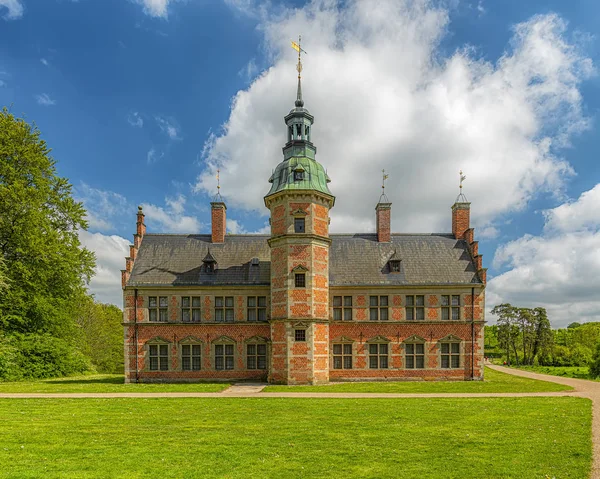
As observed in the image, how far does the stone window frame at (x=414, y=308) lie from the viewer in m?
29.4

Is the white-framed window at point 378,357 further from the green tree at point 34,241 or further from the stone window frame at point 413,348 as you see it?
the green tree at point 34,241

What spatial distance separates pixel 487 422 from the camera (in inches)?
568

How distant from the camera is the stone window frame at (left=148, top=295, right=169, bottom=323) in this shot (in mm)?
29312

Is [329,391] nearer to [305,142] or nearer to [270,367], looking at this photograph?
[270,367]

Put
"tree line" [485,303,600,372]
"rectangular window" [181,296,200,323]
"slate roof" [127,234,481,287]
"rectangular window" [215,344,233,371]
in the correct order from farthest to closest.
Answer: "tree line" [485,303,600,372], "slate roof" [127,234,481,287], "rectangular window" [181,296,200,323], "rectangular window" [215,344,233,371]

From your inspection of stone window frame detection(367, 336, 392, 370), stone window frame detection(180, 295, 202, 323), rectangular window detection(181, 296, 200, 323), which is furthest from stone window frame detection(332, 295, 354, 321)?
rectangular window detection(181, 296, 200, 323)

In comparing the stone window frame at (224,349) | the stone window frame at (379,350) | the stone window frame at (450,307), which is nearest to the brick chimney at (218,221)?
the stone window frame at (224,349)

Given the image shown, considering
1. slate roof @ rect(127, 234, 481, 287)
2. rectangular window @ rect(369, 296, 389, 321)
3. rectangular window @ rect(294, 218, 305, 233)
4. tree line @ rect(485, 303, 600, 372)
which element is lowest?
tree line @ rect(485, 303, 600, 372)

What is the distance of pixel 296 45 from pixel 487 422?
89.7 feet

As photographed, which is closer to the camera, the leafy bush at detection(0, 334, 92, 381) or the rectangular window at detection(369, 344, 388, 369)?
the leafy bush at detection(0, 334, 92, 381)

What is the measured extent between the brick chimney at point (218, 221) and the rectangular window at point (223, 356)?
8.37 meters

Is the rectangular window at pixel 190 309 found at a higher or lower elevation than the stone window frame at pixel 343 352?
higher

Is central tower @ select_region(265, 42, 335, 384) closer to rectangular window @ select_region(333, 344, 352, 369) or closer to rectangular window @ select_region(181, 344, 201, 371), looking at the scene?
rectangular window @ select_region(333, 344, 352, 369)

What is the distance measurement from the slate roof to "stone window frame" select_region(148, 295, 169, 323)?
110 cm
